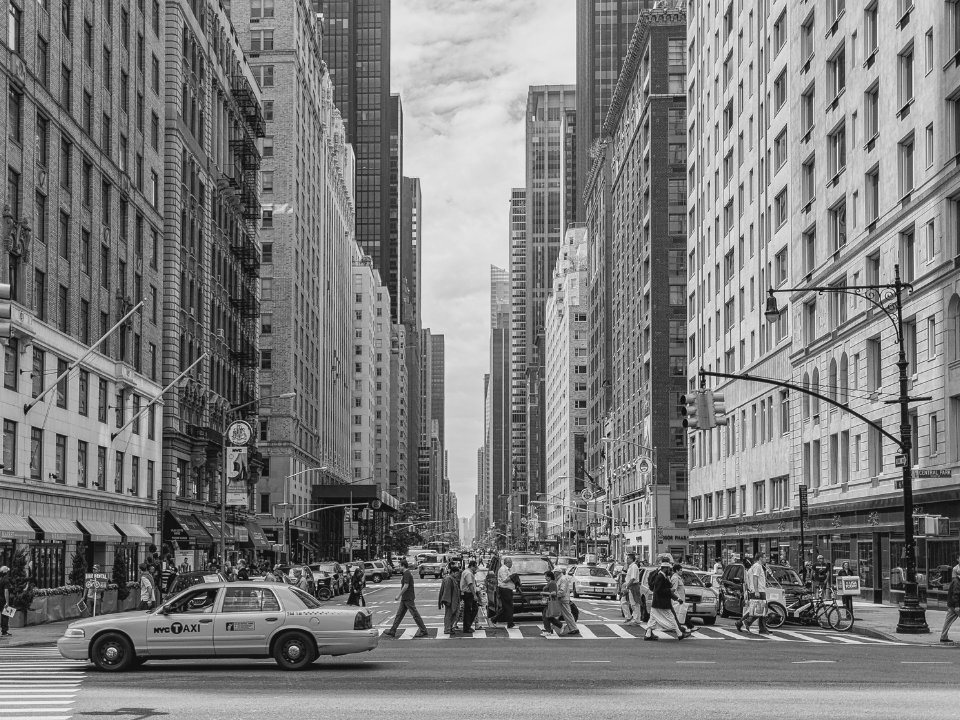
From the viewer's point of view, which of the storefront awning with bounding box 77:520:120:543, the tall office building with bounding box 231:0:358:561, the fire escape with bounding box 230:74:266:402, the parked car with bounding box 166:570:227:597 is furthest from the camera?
the tall office building with bounding box 231:0:358:561

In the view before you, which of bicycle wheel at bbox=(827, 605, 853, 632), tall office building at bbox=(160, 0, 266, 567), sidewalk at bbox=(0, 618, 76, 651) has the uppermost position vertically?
tall office building at bbox=(160, 0, 266, 567)

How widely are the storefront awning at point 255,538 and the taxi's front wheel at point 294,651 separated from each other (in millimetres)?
65077

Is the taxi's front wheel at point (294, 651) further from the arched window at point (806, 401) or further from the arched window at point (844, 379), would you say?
the arched window at point (806, 401)

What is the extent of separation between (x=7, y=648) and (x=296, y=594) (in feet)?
33.8

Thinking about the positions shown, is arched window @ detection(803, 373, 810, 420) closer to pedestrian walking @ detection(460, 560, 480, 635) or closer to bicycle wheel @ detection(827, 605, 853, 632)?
bicycle wheel @ detection(827, 605, 853, 632)

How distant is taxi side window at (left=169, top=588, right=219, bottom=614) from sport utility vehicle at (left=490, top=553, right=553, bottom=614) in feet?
54.0

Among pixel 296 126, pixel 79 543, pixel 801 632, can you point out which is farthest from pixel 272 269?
pixel 801 632

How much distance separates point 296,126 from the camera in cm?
11794

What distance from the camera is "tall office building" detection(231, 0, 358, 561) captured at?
11081 cm

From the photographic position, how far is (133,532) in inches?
2242

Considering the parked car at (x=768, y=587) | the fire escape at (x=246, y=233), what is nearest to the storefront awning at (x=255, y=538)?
the fire escape at (x=246, y=233)

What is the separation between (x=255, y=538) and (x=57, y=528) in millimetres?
42129

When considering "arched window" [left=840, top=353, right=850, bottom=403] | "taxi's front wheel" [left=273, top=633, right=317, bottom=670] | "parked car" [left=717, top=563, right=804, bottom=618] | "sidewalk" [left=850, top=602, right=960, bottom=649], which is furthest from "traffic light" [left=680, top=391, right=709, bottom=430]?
"arched window" [left=840, top=353, right=850, bottom=403]

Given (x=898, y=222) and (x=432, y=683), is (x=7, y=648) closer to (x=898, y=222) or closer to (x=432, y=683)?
(x=432, y=683)
